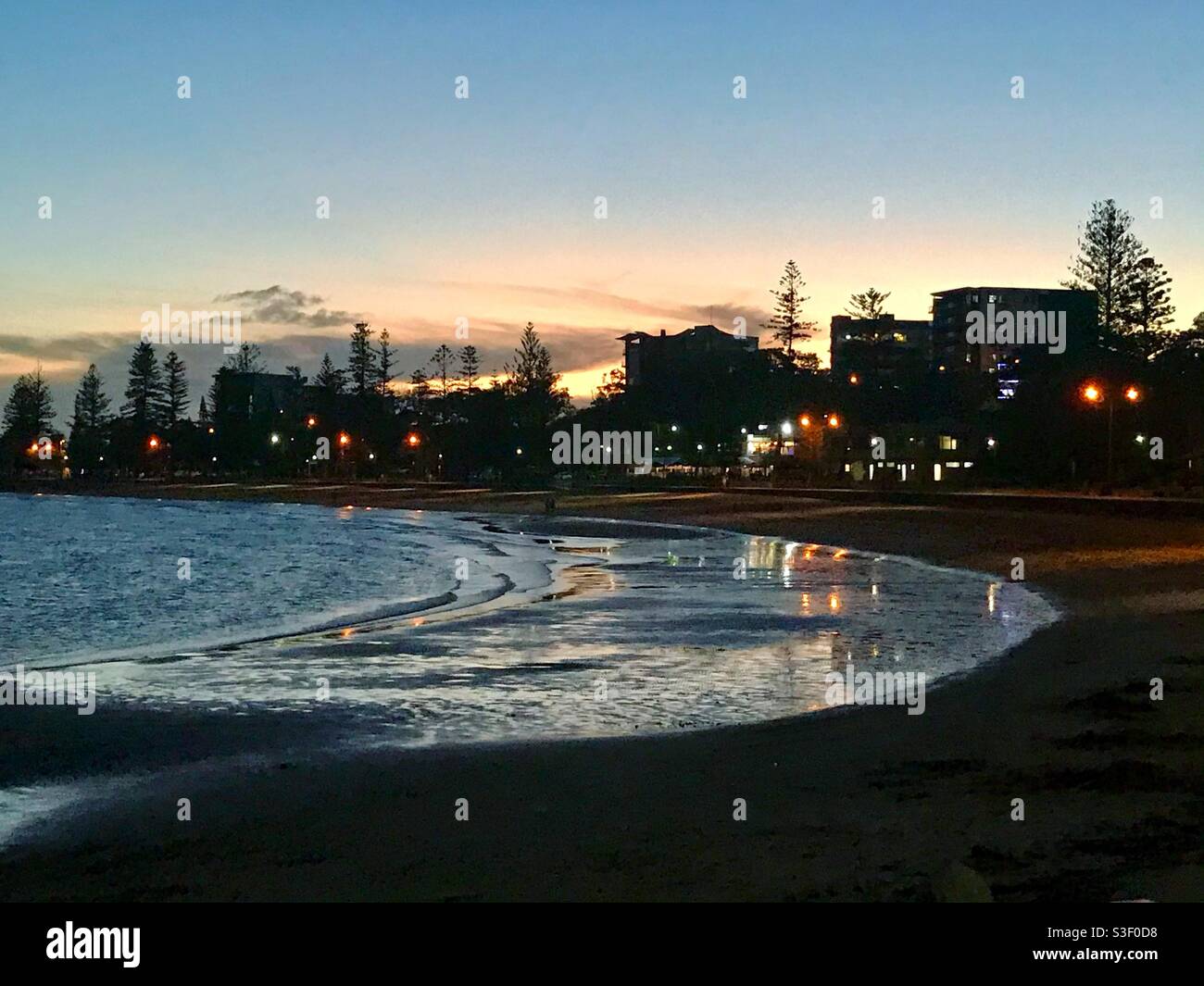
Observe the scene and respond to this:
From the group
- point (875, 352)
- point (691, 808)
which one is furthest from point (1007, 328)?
point (691, 808)

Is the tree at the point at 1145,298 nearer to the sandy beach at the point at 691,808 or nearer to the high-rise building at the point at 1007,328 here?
the high-rise building at the point at 1007,328

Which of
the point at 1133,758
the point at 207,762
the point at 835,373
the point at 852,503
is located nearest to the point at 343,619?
the point at 207,762

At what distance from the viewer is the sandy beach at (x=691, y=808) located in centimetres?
753

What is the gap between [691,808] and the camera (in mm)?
9422

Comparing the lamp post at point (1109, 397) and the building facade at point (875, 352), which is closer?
the lamp post at point (1109, 397)

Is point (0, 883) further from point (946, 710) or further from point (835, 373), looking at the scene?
point (835, 373)

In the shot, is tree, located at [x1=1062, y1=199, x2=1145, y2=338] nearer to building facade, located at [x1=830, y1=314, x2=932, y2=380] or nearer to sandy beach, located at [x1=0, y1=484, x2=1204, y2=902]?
building facade, located at [x1=830, y1=314, x2=932, y2=380]

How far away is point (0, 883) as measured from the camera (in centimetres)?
794

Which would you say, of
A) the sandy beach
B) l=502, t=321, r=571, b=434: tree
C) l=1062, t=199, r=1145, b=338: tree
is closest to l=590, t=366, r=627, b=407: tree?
l=502, t=321, r=571, b=434: tree

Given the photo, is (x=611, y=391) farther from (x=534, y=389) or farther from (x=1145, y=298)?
(x=1145, y=298)

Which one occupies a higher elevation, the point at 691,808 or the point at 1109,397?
the point at 1109,397

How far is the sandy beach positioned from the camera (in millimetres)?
7531

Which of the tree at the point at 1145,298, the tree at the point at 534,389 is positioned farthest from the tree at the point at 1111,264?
the tree at the point at 534,389

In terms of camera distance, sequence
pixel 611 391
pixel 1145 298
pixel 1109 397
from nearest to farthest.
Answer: pixel 1109 397, pixel 1145 298, pixel 611 391
